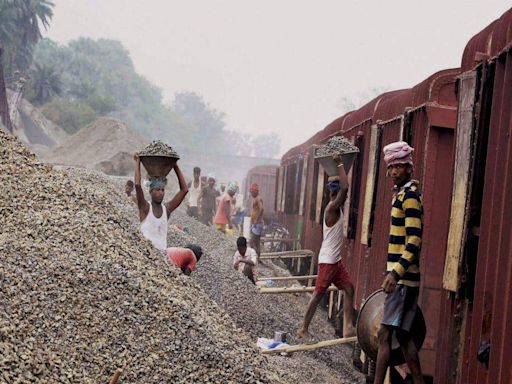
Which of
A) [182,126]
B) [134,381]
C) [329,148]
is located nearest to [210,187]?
[329,148]

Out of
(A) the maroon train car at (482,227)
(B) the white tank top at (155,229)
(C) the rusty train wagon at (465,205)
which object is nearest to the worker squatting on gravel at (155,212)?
(B) the white tank top at (155,229)

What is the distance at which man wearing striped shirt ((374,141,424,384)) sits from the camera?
16.9ft

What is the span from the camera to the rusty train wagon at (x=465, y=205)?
13.5ft

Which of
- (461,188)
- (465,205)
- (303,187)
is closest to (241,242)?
(461,188)

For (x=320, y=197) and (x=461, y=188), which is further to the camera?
(x=320, y=197)

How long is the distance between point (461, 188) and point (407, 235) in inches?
19.8

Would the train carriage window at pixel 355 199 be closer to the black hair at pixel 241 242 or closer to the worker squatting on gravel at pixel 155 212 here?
the black hair at pixel 241 242

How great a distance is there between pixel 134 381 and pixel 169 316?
2.57 ft

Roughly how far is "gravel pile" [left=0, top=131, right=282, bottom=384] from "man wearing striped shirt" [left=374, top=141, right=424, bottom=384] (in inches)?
36.2

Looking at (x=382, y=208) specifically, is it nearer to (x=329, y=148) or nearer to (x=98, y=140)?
(x=329, y=148)

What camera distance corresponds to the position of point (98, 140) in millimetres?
36812

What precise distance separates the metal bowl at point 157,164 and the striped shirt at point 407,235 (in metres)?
2.86

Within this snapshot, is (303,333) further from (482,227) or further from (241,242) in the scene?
(482,227)

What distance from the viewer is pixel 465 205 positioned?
15.6 ft
